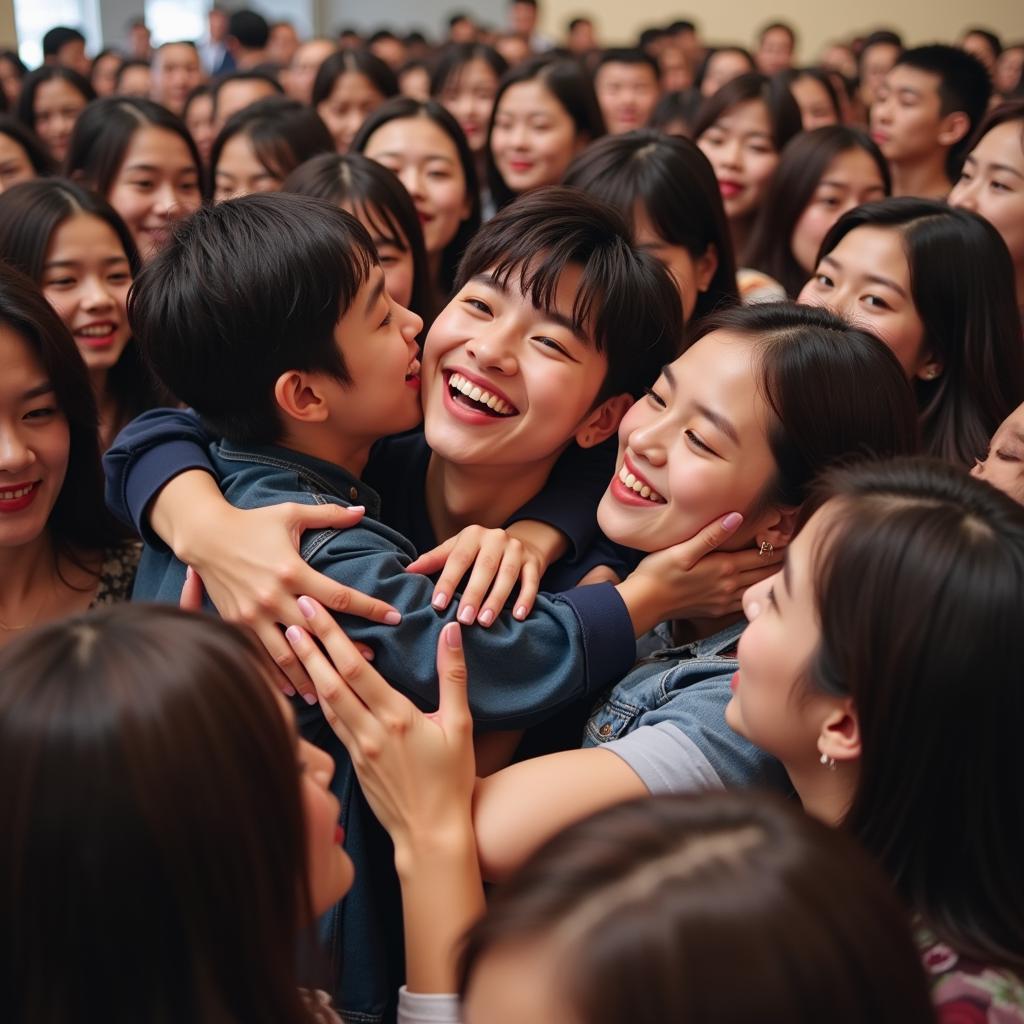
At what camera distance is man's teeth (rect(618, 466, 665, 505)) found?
5.45 ft

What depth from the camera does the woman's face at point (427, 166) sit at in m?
3.39

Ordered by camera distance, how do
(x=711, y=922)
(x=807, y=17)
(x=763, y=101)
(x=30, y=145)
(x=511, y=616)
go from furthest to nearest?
(x=807, y=17) < (x=763, y=101) < (x=30, y=145) < (x=511, y=616) < (x=711, y=922)

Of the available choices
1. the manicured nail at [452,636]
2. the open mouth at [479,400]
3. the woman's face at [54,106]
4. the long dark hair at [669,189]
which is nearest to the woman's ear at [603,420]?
the open mouth at [479,400]

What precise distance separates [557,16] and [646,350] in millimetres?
11905

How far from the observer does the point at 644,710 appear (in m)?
1.52

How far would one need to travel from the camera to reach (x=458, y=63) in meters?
5.78

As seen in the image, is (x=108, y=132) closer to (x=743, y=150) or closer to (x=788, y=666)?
(x=743, y=150)

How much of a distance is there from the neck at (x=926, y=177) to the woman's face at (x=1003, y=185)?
126 cm

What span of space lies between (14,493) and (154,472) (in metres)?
0.38

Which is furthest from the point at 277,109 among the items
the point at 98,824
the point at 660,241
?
the point at 98,824

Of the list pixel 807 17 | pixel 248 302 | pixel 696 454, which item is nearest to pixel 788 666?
pixel 696 454

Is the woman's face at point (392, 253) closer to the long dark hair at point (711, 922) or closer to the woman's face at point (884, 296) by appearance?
the woman's face at point (884, 296)

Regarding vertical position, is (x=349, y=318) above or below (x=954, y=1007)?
above

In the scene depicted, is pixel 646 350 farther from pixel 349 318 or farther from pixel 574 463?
pixel 349 318
